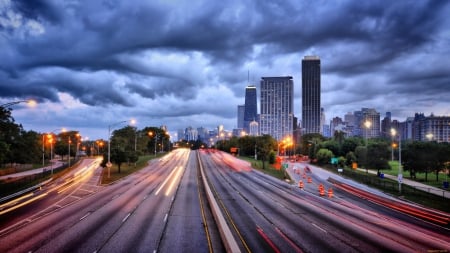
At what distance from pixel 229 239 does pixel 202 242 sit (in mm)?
3271

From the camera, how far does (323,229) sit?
2384cm

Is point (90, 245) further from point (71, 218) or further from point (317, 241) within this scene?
point (317, 241)

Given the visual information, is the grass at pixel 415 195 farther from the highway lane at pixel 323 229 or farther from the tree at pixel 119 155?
the tree at pixel 119 155

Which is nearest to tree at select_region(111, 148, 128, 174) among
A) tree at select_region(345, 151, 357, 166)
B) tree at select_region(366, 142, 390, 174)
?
tree at select_region(366, 142, 390, 174)

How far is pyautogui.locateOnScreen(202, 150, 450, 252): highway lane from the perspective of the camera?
64.7ft

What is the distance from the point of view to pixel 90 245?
19.4 meters

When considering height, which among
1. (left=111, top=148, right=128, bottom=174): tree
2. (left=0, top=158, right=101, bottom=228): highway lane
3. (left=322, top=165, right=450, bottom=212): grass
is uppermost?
(left=111, top=148, right=128, bottom=174): tree

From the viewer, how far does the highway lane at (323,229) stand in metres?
19.7

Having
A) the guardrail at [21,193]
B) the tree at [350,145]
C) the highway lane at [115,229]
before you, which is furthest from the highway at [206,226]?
the tree at [350,145]

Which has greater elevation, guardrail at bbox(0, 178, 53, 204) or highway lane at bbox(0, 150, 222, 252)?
highway lane at bbox(0, 150, 222, 252)

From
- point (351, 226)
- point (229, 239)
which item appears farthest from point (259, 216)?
point (229, 239)

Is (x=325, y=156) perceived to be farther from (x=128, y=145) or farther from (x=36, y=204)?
(x=36, y=204)

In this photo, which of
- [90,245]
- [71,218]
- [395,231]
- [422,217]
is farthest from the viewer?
[422,217]

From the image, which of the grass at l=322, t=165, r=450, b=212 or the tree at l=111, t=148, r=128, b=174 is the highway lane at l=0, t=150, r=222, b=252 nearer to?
the grass at l=322, t=165, r=450, b=212
